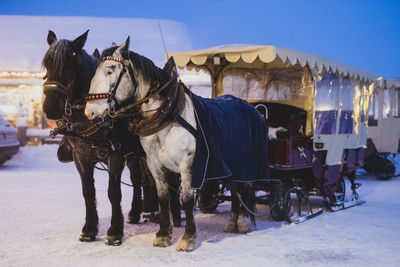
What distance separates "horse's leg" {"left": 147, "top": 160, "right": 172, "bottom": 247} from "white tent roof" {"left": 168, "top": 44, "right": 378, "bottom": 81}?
1992 mm

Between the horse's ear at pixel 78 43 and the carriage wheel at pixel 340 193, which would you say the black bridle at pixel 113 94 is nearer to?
the horse's ear at pixel 78 43

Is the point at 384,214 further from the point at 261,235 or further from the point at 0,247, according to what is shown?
the point at 0,247

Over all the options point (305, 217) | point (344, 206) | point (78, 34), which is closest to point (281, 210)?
point (305, 217)

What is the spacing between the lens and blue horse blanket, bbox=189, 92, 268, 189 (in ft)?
16.0

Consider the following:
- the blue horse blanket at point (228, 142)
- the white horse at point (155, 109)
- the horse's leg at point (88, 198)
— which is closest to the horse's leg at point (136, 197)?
the horse's leg at point (88, 198)

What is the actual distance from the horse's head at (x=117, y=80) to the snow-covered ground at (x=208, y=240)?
1.40 m

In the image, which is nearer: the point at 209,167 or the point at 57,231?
the point at 209,167

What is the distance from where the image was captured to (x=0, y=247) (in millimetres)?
4816

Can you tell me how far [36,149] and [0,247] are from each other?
12899mm

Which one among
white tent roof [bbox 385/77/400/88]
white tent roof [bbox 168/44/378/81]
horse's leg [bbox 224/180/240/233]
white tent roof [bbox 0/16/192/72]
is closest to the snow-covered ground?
horse's leg [bbox 224/180/240/233]

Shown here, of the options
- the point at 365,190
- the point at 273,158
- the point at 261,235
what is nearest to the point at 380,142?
the point at 365,190

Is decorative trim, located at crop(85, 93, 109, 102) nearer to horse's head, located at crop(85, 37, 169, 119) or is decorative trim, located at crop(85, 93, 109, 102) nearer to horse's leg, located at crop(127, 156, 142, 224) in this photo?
horse's head, located at crop(85, 37, 169, 119)

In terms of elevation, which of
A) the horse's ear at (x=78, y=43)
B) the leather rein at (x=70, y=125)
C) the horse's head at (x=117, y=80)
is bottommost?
the leather rein at (x=70, y=125)

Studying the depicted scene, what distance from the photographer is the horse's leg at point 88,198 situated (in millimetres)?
5012
